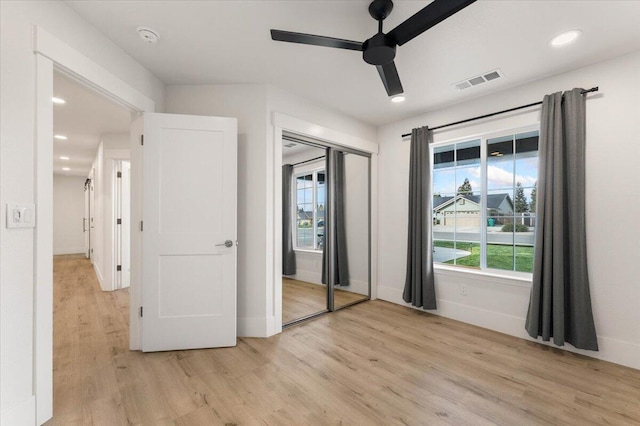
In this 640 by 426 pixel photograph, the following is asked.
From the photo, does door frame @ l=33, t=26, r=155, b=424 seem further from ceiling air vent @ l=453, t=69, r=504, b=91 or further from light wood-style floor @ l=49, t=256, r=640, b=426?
ceiling air vent @ l=453, t=69, r=504, b=91

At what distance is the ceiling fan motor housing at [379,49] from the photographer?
5.65ft

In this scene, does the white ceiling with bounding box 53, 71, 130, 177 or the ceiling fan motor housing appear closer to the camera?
the ceiling fan motor housing

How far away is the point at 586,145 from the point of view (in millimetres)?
2572

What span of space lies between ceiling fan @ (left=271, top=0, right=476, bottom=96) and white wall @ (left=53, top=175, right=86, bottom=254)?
10.5 m

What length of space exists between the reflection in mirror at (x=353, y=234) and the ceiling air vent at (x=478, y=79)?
1.57 meters

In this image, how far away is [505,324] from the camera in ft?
9.89

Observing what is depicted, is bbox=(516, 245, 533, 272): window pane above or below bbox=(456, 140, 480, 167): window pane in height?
below

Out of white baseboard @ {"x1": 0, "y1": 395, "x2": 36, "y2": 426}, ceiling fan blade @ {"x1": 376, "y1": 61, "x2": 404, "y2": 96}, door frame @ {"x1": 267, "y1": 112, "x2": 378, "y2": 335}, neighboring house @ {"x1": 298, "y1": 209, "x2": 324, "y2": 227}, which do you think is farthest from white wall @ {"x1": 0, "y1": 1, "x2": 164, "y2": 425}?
neighboring house @ {"x1": 298, "y1": 209, "x2": 324, "y2": 227}

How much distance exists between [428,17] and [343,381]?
94.8 inches

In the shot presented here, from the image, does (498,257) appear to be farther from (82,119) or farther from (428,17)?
(82,119)

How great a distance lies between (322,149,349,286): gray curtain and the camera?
3675 mm

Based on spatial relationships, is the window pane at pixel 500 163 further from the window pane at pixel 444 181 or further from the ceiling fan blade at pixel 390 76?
the ceiling fan blade at pixel 390 76

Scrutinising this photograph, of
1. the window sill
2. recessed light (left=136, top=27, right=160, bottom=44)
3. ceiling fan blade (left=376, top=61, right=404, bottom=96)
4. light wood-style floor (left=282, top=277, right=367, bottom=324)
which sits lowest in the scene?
light wood-style floor (left=282, top=277, right=367, bottom=324)

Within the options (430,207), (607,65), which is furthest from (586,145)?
(430,207)
